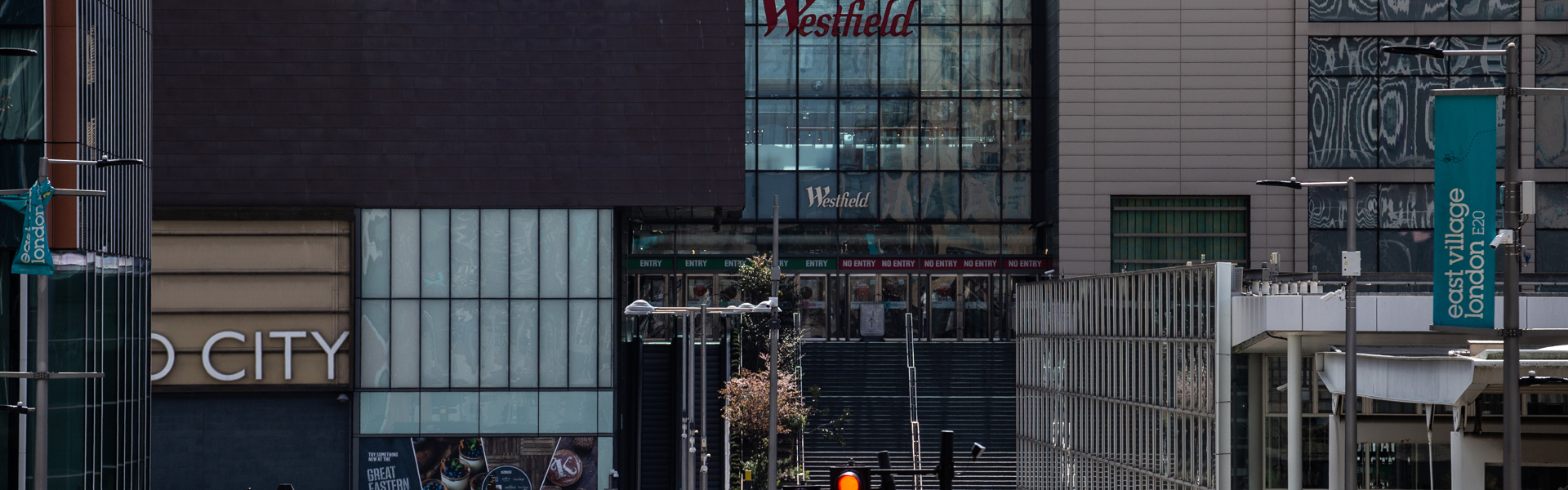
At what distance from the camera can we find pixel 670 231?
62875 mm

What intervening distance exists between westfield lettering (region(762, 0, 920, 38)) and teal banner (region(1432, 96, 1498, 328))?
4256 cm

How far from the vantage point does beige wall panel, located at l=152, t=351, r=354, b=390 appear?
137 feet

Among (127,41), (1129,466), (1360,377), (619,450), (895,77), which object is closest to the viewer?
(1360,377)

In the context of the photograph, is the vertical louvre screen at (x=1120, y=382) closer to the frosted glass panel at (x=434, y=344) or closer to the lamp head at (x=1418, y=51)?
the lamp head at (x=1418, y=51)

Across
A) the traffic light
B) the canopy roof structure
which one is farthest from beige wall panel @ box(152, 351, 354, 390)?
the traffic light

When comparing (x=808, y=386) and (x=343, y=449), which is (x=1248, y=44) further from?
(x=343, y=449)

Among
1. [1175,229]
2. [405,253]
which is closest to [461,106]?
[405,253]

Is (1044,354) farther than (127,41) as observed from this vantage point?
Yes

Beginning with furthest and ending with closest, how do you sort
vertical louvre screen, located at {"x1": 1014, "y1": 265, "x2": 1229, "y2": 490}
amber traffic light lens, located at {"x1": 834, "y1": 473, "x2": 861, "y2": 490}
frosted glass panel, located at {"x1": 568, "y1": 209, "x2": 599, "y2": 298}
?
frosted glass panel, located at {"x1": 568, "y1": 209, "x2": 599, "y2": 298} → vertical louvre screen, located at {"x1": 1014, "y1": 265, "x2": 1229, "y2": 490} → amber traffic light lens, located at {"x1": 834, "y1": 473, "x2": 861, "y2": 490}

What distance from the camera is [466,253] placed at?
4253 cm

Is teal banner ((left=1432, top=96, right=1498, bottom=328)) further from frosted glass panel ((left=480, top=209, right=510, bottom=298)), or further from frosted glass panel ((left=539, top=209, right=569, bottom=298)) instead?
frosted glass panel ((left=480, top=209, right=510, bottom=298))

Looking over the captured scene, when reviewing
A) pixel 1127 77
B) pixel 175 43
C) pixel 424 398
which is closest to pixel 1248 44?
pixel 1127 77

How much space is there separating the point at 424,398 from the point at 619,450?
19.4 feet

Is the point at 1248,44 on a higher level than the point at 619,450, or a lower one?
higher
